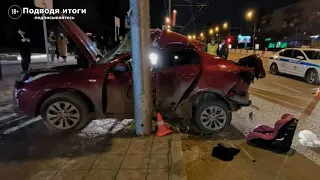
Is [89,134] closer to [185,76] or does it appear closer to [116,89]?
[116,89]

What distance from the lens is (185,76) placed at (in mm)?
5359

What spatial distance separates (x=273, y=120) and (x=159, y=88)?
287cm

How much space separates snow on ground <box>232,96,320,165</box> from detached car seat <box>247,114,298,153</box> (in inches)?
13.7

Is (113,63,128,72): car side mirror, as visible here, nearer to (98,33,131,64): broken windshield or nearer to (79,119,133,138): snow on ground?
(98,33,131,64): broken windshield

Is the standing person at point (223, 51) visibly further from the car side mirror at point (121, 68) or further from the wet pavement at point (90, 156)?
the wet pavement at point (90, 156)

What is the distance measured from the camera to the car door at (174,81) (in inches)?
211

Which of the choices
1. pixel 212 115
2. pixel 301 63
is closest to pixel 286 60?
pixel 301 63

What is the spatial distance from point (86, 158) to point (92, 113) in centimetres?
148

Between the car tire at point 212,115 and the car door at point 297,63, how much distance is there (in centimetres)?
876

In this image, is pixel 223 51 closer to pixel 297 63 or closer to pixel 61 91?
pixel 297 63

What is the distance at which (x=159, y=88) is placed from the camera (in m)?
5.39

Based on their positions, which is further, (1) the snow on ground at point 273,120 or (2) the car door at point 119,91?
(2) the car door at point 119,91

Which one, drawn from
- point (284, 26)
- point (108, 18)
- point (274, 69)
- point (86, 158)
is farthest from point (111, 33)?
point (284, 26)

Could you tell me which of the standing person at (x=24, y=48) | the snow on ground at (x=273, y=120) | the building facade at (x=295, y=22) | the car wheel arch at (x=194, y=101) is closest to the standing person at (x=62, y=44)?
the standing person at (x=24, y=48)
